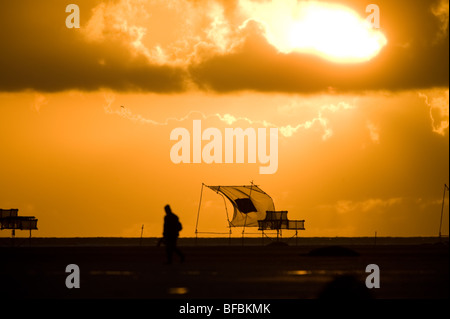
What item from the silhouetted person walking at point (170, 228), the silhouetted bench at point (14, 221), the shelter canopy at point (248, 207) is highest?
the shelter canopy at point (248, 207)

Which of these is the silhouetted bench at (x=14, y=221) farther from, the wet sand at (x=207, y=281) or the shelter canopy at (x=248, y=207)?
the wet sand at (x=207, y=281)

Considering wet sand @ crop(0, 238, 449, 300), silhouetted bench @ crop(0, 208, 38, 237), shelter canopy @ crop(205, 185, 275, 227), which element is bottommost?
wet sand @ crop(0, 238, 449, 300)

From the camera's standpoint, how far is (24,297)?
18.6 metres

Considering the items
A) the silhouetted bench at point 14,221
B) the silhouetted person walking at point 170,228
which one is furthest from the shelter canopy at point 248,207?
the silhouetted person walking at point 170,228

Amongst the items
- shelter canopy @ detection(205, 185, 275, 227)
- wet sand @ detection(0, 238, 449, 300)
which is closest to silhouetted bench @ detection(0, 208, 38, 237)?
shelter canopy @ detection(205, 185, 275, 227)

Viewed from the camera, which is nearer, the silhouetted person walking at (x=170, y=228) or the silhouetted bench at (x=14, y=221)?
the silhouetted person walking at (x=170, y=228)

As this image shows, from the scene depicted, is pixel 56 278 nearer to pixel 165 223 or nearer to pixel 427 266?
pixel 165 223

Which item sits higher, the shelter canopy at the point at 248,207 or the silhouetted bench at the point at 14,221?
the shelter canopy at the point at 248,207

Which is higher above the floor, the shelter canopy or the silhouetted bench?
the shelter canopy

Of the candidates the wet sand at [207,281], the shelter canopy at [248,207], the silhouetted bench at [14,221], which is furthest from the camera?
the shelter canopy at [248,207]

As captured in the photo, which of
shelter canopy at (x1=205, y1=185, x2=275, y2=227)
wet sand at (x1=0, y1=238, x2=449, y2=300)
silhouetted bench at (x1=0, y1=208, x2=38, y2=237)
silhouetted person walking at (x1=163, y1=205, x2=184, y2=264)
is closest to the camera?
wet sand at (x1=0, y1=238, x2=449, y2=300)

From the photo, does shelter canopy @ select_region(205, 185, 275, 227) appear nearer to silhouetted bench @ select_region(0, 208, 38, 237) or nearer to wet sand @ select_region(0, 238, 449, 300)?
silhouetted bench @ select_region(0, 208, 38, 237)
